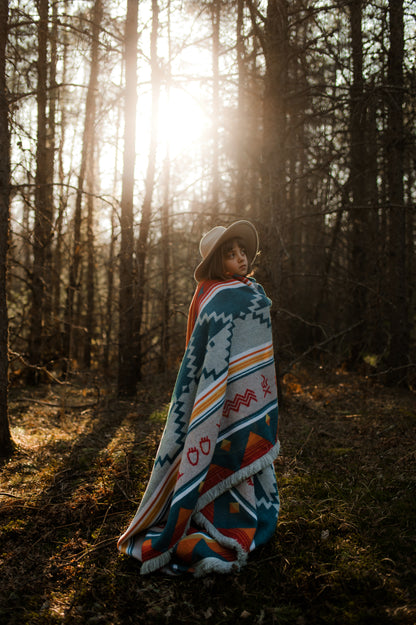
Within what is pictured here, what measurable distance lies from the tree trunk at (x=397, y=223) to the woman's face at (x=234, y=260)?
5.43 m

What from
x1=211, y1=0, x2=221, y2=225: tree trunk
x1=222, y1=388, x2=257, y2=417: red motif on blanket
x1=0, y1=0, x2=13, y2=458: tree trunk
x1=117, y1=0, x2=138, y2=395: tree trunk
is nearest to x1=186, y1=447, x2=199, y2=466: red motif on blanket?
x1=222, y1=388, x2=257, y2=417: red motif on blanket

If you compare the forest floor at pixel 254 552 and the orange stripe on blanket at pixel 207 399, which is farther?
the orange stripe on blanket at pixel 207 399

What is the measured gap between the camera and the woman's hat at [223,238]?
3068 millimetres

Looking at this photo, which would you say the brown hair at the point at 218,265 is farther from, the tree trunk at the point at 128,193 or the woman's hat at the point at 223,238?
the tree trunk at the point at 128,193

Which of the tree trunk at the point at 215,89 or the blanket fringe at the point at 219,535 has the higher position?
the tree trunk at the point at 215,89

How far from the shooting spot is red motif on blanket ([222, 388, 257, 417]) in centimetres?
286

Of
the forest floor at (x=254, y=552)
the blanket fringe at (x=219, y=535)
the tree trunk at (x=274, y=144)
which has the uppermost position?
the tree trunk at (x=274, y=144)

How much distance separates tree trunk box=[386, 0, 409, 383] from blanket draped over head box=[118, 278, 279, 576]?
5597 millimetres

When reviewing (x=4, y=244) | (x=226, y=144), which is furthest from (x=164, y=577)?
Result: (x=226, y=144)

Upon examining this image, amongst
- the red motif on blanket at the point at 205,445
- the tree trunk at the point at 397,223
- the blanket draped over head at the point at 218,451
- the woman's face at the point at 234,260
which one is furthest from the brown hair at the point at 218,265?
the tree trunk at the point at 397,223

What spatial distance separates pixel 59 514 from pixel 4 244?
268cm

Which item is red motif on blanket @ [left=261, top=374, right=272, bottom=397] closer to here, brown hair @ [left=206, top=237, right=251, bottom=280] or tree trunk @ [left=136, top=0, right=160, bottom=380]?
brown hair @ [left=206, top=237, right=251, bottom=280]

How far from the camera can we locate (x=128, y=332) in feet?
25.4

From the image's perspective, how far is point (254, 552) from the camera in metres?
2.79
